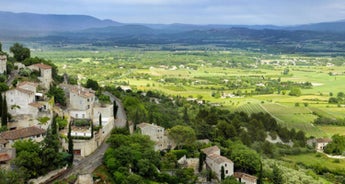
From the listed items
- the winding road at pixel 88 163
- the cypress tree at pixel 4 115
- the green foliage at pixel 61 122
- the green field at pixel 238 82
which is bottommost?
the green field at pixel 238 82

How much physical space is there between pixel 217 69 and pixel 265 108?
85306 mm

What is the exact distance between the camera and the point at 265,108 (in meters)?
102

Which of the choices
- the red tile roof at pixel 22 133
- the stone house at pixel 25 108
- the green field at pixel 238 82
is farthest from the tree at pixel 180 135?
the green field at pixel 238 82

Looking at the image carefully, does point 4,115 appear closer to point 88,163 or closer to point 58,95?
point 88,163

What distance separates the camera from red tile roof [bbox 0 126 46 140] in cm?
3766

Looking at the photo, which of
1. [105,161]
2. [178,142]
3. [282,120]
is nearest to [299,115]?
[282,120]

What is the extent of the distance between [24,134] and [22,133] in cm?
24

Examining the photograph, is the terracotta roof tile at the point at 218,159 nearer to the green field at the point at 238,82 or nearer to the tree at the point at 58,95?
the tree at the point at 58,95

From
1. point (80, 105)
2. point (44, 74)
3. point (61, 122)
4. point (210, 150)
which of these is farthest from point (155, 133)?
point (44, 74)

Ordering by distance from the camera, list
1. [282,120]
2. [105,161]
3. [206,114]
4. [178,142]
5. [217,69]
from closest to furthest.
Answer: [105,161]
[178,142]
[206,114]
[282,120]
[217,69]

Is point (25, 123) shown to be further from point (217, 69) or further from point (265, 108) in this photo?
point (217, 69)

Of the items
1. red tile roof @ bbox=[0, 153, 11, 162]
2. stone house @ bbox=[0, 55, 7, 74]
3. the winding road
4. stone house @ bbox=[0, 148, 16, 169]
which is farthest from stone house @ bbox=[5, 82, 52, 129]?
stone house @ bbox=[0, 55, 7, 74]

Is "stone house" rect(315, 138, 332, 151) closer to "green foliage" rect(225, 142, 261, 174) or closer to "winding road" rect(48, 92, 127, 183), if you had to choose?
"green foliage" rect(225, 142, 261, 174)

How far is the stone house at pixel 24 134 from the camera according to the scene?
3741cm
